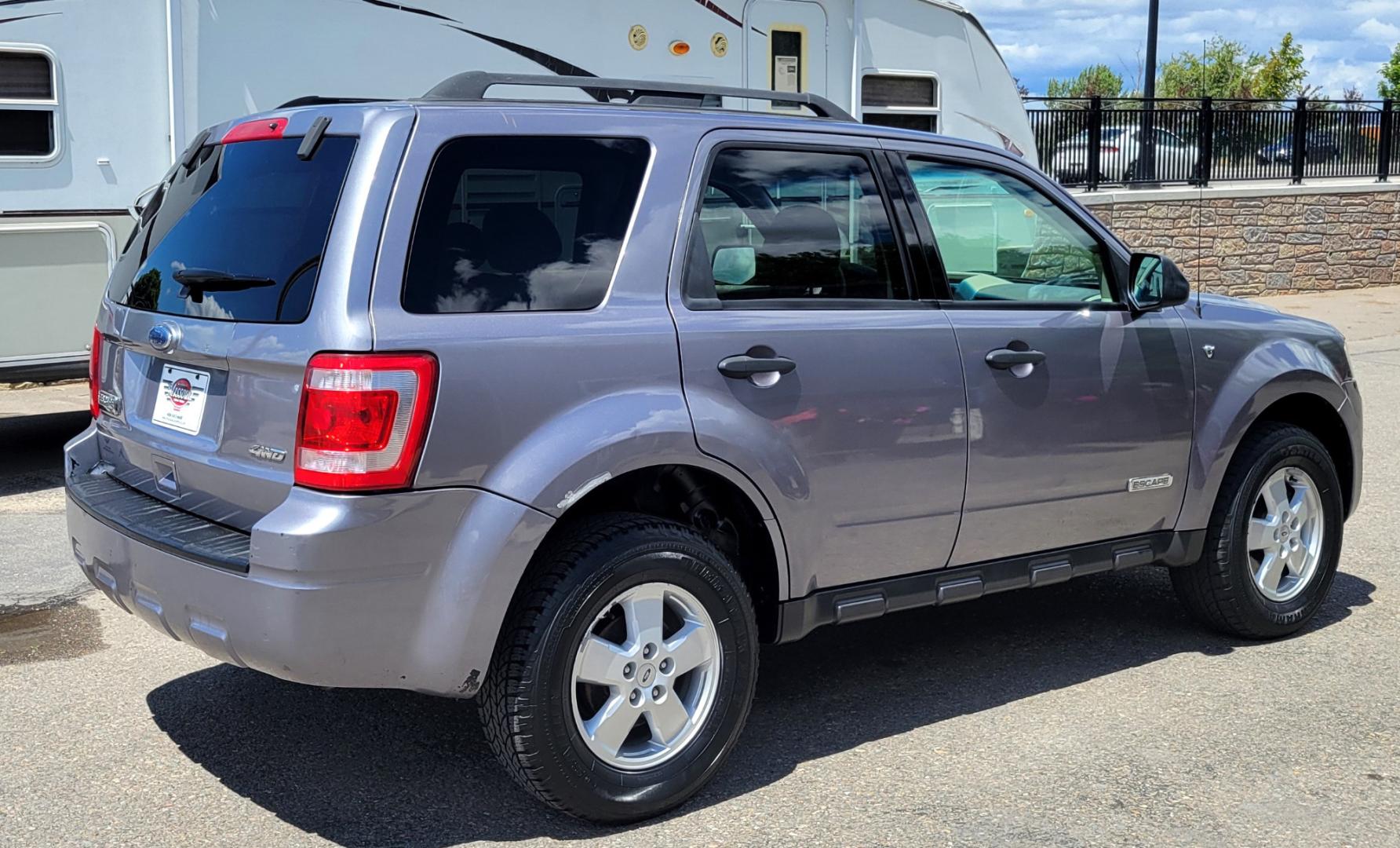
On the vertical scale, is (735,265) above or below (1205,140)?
below

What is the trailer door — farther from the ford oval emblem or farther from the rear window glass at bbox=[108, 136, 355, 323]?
the ford oval emblem

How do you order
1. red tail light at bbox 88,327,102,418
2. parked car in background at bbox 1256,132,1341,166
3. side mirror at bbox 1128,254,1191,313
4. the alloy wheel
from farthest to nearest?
parked car in background at bbox 1256,132,1341,166 < the alloy wheel < side mirror at bbox 1128,254,1191,313 < red tail light at bbox 88,327,102,418

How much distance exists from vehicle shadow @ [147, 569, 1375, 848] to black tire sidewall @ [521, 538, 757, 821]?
105mm

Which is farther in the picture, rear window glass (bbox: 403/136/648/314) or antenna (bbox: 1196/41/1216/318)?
antenna (bbox: 1196/41/1216/318)

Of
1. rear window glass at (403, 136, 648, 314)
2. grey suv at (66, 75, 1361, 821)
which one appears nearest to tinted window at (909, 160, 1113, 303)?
grey suv at (66, 75, 1361, 821)

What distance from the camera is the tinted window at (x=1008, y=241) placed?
472cm

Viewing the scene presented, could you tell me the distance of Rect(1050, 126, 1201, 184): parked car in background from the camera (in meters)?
18.2

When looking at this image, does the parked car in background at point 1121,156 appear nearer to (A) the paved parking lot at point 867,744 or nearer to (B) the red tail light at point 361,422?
(A) the paved parking lot at point 867,744

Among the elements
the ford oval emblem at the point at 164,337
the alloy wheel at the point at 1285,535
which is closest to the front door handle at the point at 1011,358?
the alloy wheel at the point at 1285,535

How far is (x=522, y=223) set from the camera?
12.2ft

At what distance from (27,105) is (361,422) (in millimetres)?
5258

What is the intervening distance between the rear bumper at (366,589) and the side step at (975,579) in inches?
39.4

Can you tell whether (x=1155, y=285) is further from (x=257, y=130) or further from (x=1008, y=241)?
(x=257, y=130)

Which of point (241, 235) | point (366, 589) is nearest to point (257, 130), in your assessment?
point (241, 235)
